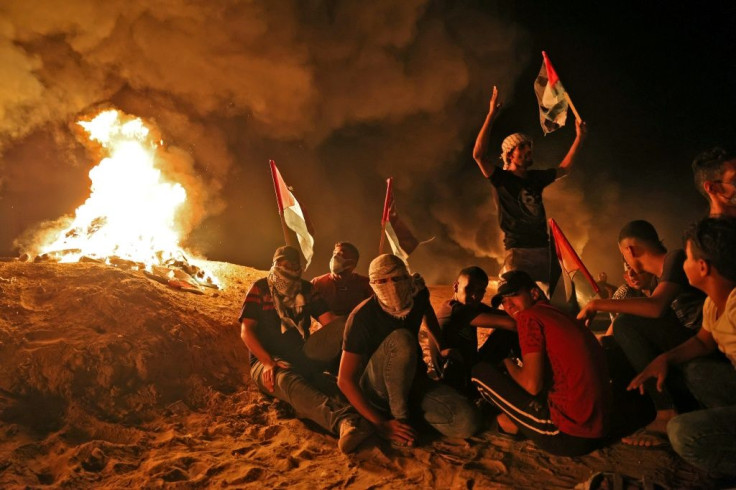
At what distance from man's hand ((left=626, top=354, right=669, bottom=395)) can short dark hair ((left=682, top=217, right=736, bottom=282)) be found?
685 millimetres

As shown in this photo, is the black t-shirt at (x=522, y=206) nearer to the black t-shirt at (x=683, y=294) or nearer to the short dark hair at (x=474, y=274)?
the short dark hair at (x=474, y=274)

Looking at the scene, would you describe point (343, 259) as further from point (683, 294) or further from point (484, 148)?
point (683, 294)

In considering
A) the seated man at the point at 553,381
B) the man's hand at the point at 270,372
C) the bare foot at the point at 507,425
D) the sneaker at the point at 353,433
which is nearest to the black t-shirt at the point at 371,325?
the sneaker at the point at 353,433

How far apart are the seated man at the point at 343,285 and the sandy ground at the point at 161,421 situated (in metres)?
1.31

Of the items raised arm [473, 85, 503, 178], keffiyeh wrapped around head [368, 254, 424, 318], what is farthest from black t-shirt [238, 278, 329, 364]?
raised arm [473, 85, 503, 178]

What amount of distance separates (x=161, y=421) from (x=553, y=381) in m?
3.48

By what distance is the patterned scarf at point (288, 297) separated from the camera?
15.6ft

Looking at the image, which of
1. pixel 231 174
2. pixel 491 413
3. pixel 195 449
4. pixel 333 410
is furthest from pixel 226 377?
pixel 231 174

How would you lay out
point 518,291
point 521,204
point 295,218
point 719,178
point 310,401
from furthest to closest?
point 295,218, point 521,204, point 310,401, point 719,178, point 518,291

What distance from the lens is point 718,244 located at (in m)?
2.82

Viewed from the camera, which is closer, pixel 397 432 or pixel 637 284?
pixel 397 432

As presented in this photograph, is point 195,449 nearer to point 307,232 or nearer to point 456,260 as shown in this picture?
point 307,232

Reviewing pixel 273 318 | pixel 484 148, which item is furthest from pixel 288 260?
pixel 484 148

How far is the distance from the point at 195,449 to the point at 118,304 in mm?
2956
